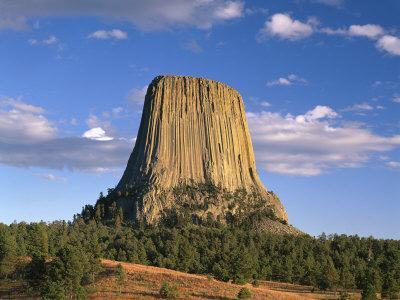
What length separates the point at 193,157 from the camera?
165 metres

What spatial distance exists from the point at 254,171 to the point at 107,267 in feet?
347

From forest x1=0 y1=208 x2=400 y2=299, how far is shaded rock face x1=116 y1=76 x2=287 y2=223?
957cm

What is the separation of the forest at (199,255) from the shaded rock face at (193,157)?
9570 mm

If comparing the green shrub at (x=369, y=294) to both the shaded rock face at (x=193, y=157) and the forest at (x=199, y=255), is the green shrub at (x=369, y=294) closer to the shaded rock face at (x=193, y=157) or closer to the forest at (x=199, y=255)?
the forest at (x=199, y=255)

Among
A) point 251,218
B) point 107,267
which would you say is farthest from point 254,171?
point 107,267

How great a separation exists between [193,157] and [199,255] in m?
59.0

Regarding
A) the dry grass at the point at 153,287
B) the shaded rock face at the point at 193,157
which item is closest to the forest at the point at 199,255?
the dry grass at the point at 153,287

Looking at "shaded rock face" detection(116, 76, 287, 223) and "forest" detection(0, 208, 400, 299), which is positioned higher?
"shaded rock face" detection(116, 76, 287, 223)

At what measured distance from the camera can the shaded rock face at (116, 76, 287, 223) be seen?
15262cm

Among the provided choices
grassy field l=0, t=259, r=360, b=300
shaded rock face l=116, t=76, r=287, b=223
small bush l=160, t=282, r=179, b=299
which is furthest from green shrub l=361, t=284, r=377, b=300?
shaded rock face l=116, t=76, r=287, b=223

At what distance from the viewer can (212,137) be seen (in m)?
168

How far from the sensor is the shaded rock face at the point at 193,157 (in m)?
153

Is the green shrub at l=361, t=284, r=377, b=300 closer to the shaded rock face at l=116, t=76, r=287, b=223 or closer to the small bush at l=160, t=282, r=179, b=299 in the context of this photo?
the small bush at l=160, t=282, r=179, b=299

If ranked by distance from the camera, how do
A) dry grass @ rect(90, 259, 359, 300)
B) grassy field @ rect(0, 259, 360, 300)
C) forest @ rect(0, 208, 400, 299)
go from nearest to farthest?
dry grass @ rect(90, 259, 359, 300)
grassy field @ rect(0, 259, 360, 300)
forest @ rect(0, 208, 400, 299)
